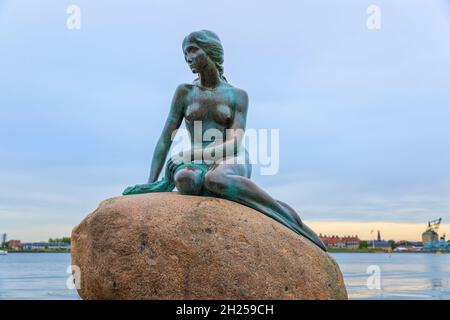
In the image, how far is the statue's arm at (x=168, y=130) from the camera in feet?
26.1

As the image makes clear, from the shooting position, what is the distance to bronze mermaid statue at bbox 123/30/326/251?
704 centimetres

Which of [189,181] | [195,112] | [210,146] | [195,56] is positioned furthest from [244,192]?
[195,56]

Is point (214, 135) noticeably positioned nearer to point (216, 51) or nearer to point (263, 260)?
point (216, 51)

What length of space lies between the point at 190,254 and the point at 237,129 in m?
1.99

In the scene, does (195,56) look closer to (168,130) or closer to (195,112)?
(195,112)

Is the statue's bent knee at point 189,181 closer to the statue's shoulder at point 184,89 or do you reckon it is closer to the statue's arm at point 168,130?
the statue's arm at point 168,130

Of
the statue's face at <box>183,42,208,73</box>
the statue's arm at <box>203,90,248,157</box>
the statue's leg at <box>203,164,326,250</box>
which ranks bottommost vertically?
the statue's leg at <box>203,164,326,250</box>

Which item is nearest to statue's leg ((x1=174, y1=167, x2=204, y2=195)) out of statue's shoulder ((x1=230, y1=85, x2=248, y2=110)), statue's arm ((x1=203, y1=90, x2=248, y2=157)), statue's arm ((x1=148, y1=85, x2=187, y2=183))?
statue's arm ((x1=203, y1=90, x2=248, y2=157))

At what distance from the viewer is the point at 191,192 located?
7.03 meters

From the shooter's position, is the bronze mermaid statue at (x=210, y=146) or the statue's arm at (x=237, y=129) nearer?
the bronze mermaid statue at (x=210, y=146)

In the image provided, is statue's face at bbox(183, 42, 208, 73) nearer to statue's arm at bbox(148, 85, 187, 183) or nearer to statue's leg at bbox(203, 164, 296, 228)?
statue's arm at bbox(148, 85, 187, 183)

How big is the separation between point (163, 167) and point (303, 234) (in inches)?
75.7

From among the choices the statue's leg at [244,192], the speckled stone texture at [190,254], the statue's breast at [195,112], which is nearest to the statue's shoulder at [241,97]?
the statue's breast at [195,112]

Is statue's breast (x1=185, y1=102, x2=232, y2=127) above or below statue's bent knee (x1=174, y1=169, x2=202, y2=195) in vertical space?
above
